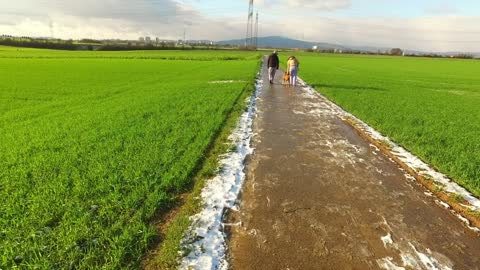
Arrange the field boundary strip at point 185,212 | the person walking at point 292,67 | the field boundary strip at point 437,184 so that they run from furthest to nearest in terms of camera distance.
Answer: the person walking at point 292,67 → the field boundary strip at point 437,184 → the field boundary strip at point 185,212

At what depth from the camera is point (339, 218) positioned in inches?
183

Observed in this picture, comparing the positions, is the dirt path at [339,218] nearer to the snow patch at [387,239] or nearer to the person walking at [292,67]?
the snow patch at [387,239]

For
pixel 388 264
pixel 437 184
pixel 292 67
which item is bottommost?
pixel 388 264

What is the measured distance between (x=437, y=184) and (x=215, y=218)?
408 cm

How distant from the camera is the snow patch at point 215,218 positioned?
145 inches

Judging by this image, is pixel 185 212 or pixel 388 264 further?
pixel 185 212

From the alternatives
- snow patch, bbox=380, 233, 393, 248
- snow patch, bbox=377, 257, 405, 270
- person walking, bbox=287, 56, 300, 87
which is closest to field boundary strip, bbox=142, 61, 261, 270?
snow patch, bbox=377, 257, 405, 270

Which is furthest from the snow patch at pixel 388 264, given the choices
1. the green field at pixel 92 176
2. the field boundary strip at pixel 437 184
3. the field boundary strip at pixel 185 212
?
the green field at pixel 92 176

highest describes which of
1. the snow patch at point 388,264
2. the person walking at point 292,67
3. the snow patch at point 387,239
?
the person walking at point 292,67

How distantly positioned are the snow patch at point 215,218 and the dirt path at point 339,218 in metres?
0.17

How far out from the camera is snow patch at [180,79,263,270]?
3.69m

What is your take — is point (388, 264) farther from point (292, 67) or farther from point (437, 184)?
point (292, 67)

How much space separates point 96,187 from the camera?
5.21 metres

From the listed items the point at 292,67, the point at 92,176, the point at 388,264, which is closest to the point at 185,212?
the point at 92,176
